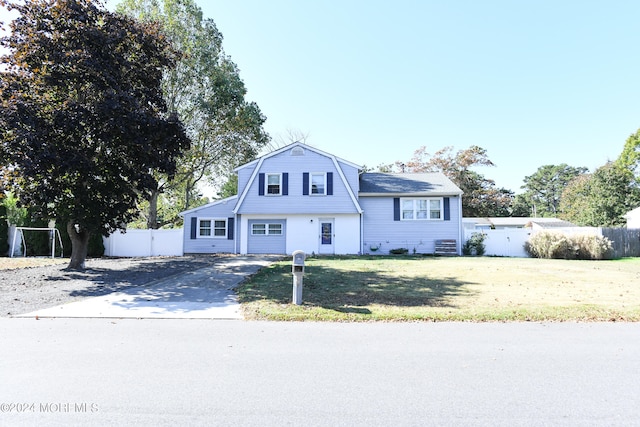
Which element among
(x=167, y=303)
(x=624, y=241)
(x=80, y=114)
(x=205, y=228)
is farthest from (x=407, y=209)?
(x=80, y=114)

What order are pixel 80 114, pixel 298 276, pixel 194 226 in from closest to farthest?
pixel 298 276, pixel 80 114, pixel 194 226

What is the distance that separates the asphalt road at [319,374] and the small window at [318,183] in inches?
619

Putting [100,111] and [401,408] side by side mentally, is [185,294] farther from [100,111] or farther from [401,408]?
[401,408]

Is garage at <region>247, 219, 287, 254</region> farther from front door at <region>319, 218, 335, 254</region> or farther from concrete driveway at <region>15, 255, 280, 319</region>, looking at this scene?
concrete driveway at <region>15, 255, 280, 319</region>

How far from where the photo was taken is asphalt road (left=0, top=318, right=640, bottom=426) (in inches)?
123

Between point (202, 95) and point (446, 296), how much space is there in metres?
23.2

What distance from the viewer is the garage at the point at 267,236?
22.1 m

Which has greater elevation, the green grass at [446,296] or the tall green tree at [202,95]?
the tall green tree at [202,95]

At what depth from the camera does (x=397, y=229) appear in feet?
71.7

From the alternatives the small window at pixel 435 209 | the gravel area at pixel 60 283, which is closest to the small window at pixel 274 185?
the gravel area at pixel 60 283

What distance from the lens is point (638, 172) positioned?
1571 inches

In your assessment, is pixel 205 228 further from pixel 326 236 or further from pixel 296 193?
pixel 326 236

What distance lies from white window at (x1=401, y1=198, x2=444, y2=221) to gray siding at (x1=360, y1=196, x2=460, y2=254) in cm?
31

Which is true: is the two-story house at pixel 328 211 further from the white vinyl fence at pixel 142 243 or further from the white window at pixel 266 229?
the white vinyl fence at pixel 142 243
